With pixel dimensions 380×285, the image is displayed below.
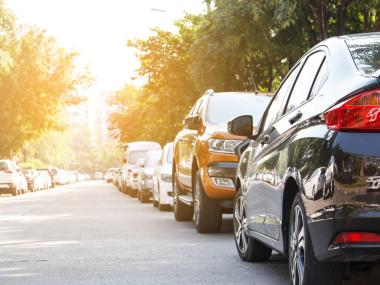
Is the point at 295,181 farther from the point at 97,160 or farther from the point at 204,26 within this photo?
the point at 97,160

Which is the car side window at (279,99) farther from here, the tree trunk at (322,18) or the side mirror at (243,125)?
the tree trunk at (322,18)

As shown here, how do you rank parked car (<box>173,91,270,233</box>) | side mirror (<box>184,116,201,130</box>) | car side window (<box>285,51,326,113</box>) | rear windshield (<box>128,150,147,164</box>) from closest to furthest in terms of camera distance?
car side window (<box>285,51,326,113</box>)
parked car (<box>173,91,270,233</box>)
side mirror (<box>184,116,201,130</box>)
rear windshield (<box>128,150,147,164</box>)

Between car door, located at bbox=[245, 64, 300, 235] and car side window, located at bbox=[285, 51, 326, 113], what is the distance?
21cm

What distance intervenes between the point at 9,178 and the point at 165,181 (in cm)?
2638

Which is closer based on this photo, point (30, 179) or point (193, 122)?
point (193, 122)

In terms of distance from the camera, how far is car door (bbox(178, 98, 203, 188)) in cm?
1307

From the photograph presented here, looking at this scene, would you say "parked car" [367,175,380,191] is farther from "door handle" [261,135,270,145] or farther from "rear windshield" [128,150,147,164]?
"rear windshield" [128,150,147,164]

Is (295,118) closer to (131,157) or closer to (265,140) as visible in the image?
(265,140)

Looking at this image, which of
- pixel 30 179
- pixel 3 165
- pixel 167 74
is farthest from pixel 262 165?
pixel 30 179

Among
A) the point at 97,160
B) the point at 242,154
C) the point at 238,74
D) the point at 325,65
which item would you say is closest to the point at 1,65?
the point at 238,74

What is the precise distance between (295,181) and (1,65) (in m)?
30.3

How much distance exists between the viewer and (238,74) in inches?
1192

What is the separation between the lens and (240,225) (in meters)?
8.68

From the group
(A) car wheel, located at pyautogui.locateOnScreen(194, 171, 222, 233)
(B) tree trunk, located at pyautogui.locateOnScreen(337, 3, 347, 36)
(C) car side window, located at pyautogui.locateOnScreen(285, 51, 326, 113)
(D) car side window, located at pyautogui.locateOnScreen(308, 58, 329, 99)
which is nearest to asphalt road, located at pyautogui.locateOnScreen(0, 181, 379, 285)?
(A) car wheel, located at pyautogui.locateOnScreen(194, 171, 222, 233)
